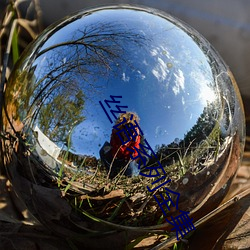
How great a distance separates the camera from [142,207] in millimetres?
1501

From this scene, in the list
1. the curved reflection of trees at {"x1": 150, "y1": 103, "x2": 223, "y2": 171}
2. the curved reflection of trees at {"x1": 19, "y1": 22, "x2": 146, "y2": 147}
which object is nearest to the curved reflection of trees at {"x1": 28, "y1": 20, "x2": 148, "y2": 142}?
the curved reflection of trees at {"x1": 19, "y1": 22, "x2": 146, "y2": 147}

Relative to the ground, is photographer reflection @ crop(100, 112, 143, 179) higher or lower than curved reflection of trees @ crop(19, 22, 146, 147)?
lower

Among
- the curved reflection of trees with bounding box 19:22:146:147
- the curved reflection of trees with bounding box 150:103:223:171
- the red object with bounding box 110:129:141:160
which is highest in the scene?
the curved reflection of trees with bounding box 19:22:146:147

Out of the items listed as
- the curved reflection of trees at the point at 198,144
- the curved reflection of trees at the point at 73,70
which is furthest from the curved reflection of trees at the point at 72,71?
the curved reflection of trees at the point at 198,144

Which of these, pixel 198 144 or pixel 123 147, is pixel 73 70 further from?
pixel 198 144

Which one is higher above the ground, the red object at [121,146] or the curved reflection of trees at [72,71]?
the curved reflection of trees at [72,71]

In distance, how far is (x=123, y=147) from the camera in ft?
4.63

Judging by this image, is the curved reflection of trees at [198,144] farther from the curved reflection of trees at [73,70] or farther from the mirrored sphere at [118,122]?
the curved reflection of trees at [73,70]

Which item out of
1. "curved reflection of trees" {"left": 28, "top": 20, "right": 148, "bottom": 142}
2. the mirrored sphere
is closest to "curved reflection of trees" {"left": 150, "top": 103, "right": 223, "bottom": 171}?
the mirrored sphere

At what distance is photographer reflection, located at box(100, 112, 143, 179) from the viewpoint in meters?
1.40

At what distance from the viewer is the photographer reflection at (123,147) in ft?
4.58

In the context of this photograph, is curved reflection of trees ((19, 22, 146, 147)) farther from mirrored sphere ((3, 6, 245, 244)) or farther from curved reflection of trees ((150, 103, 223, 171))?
curved reflection of trees ((150, 103, 223, 171))

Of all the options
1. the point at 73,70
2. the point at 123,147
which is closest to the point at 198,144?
the point at 123,147

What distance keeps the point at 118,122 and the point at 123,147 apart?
0.20ft
